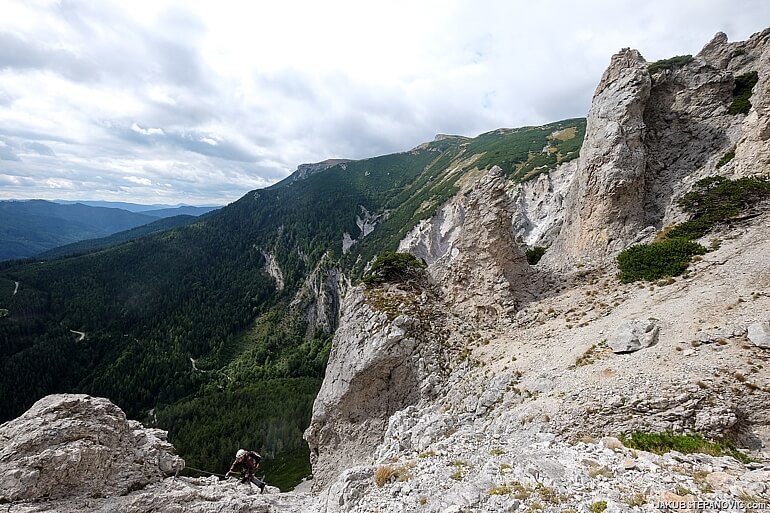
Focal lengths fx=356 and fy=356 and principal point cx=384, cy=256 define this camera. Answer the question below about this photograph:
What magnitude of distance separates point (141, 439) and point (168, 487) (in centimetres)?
357

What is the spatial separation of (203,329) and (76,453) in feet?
485

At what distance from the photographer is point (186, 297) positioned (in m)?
165

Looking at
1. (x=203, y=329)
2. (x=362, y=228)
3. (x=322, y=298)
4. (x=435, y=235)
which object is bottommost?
(x=203, y=329)

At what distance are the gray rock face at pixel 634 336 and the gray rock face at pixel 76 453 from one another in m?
21.4

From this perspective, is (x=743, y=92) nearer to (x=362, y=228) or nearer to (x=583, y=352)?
(x=583, y=352)

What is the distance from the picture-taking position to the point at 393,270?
26141mm

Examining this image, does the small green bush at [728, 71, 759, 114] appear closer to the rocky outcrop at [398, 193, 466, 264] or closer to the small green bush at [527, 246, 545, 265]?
the small green bush at [527, 246, 545, 265]

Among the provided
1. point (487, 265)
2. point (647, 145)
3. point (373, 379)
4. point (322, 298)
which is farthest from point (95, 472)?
point (322, 298)

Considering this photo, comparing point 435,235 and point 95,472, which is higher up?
point 435,235

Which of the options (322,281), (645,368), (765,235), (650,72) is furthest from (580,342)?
(322,281)

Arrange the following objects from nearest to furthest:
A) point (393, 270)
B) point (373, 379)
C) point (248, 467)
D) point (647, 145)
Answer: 1. point (248, 467)
2. point (373, 379)
3. point (393, 270)
4. point (647, 145)

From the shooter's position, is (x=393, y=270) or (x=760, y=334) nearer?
(x=760, y=334)

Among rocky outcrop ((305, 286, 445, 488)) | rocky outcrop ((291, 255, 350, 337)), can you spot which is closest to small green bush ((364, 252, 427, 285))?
rocky outcrop ((305, 286, 445, 488))

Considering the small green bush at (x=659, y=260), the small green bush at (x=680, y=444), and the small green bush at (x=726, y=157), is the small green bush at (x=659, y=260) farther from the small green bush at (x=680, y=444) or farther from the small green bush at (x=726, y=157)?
the small green bush at (x=680, y=444)
